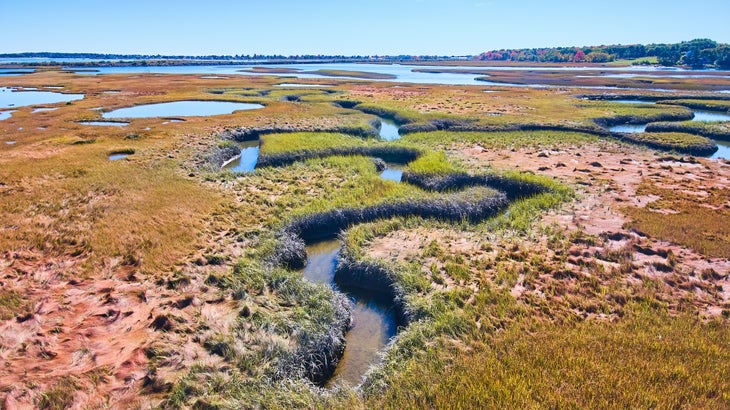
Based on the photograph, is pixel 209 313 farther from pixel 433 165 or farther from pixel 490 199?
pixel 433 165

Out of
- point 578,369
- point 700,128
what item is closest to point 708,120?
point 700,128

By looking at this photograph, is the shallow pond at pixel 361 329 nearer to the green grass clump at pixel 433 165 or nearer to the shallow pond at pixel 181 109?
the green grass clump at pixel 433 165

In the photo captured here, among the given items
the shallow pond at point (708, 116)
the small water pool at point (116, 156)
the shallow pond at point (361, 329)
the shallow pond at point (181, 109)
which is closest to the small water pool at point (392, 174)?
the shallow pond at point (361, 329)

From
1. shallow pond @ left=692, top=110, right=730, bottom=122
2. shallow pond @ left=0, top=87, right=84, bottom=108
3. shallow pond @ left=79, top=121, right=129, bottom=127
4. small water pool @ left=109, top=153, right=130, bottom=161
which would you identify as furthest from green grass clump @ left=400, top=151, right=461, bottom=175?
shallow pond @ left=0, top=87, right=84, bottom=108

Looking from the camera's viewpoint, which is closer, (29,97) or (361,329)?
(361,329)

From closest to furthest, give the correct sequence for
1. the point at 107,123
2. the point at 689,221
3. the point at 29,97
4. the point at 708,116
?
the point at 689,221 → the point at 107,123 → the point at 708,116 → the point at 29,97

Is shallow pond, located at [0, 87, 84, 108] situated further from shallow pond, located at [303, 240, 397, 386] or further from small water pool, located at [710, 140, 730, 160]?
small water pool, located at [710, 140, 730, 160]

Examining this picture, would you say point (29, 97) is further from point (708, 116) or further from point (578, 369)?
point (708, 116)
